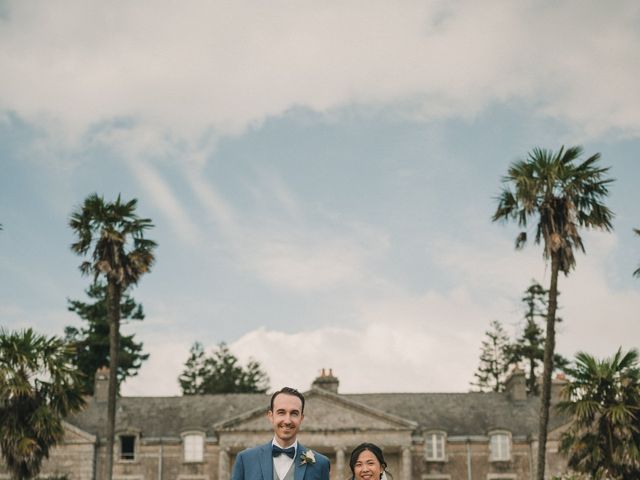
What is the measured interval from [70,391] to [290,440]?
24091 mm

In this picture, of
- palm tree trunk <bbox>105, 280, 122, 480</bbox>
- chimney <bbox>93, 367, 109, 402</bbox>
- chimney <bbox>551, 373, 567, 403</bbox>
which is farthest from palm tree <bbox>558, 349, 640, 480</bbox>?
chimney <bbox>93, 367, 109, 402</bbox>

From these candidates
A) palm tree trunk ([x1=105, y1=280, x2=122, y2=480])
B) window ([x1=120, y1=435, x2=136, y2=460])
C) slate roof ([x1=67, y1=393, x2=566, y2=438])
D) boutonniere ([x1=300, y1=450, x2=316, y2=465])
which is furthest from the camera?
slate roof ([x1=67, y1=393, x2=566, y2=438])

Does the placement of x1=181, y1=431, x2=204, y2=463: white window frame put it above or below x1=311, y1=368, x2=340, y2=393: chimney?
below

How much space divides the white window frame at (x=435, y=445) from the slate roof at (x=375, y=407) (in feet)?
1.11

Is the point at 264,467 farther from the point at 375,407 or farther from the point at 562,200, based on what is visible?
the point at 375,407

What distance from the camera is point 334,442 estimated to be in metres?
43.3

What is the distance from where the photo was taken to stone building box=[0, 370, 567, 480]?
141ft

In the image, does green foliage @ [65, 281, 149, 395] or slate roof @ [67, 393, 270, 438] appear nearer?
slate roof @ [67, 393, 270, 438]

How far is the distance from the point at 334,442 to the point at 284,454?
38495mm

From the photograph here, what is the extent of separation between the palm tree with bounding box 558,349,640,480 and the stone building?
17922mm

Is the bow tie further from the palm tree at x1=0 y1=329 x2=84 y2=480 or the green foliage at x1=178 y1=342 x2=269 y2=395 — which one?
the green foliage at x1=178 y1=342 x2=269 y2=395

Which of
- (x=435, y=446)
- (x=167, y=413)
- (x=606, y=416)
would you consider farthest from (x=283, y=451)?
(x=167, y=413)

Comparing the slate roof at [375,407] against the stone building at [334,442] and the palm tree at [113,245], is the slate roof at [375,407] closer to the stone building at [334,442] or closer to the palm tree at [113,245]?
the stone building at [334,442]

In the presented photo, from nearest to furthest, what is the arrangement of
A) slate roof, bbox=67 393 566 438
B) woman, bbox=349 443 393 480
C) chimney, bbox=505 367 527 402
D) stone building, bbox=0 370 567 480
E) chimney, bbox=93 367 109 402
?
woman, bbox=349 443 393 480
stone building, bbox=0 370 567 480
slate roof, bbox=67 393 566 438
chimney, bbox=505 367 527 402
chimney, bbox=93 367 109 402
